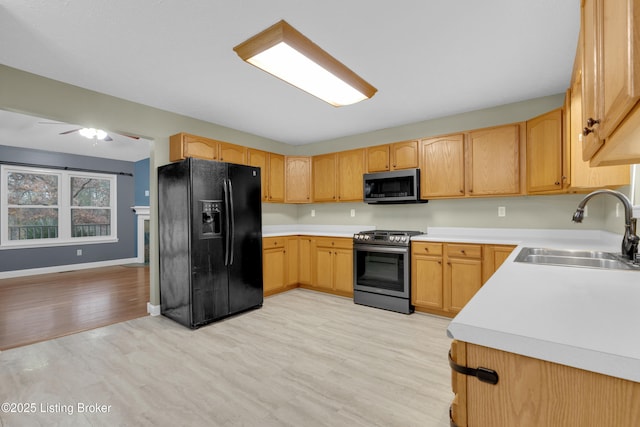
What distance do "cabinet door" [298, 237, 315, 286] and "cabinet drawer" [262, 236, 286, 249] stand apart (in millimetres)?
355

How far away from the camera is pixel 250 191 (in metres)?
3.72

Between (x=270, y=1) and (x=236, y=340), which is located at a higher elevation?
(x=270, y=1)

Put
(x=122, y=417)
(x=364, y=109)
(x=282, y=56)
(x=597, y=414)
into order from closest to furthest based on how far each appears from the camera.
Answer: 1. (x=597, y=414)
2. (x=122, y=417)
3. (x=282, y=56)
4. (x=364, y=109)

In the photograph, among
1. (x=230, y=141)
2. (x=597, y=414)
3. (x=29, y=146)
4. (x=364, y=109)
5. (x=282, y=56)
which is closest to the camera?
(x=597, y=414)

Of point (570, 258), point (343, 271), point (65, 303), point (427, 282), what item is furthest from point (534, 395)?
point (65, 303)

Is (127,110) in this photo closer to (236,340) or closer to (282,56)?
(282,56)

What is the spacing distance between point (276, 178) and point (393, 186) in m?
1.84

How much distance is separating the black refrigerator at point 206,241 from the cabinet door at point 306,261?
102 centimetres

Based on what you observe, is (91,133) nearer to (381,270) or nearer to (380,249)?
(380,249)

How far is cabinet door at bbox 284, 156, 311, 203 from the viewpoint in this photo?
4.92 m

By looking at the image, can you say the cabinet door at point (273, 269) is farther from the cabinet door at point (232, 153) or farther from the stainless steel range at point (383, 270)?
the cabinet door at point (232, 153)

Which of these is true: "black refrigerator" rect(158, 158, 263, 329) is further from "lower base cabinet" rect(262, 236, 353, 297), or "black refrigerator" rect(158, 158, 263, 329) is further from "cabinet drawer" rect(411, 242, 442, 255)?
"cabinet drawer" rect(411, 242, 442, 255)

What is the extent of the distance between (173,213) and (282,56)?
2.14 m

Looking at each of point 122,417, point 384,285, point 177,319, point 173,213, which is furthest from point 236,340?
point 384,285
